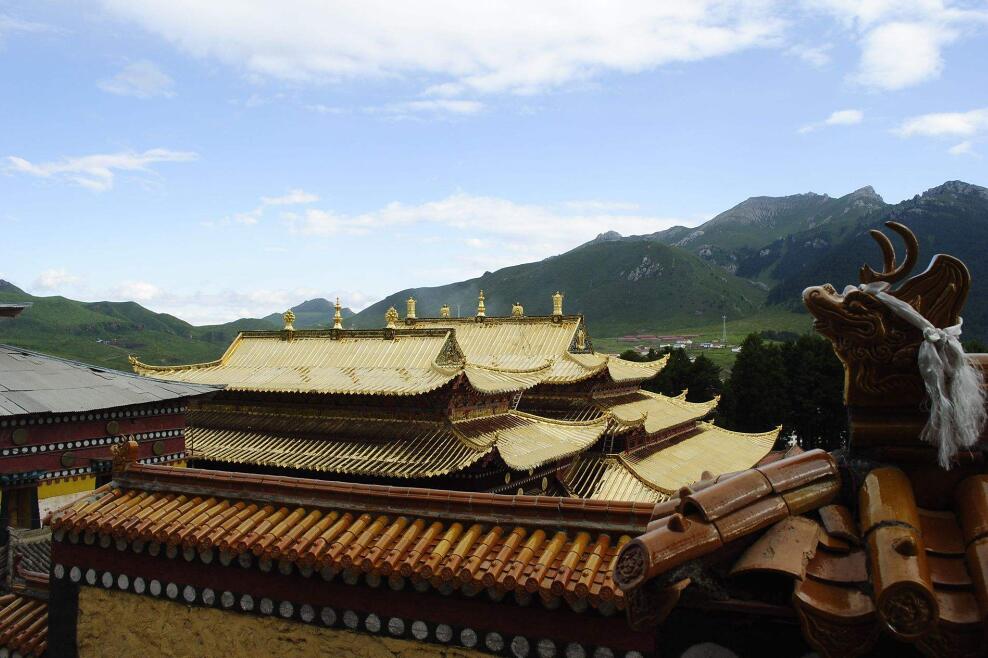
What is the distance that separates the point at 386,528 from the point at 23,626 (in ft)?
17.0

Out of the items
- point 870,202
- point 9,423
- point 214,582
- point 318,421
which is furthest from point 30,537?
point 870,202

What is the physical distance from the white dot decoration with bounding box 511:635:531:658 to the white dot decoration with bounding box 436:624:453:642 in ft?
1.76

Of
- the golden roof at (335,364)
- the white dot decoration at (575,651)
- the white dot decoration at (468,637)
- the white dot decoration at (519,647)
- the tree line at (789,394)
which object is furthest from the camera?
the tree line at (789,394)

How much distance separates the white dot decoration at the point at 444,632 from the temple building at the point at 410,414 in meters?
7.84

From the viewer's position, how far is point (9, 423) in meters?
10.6

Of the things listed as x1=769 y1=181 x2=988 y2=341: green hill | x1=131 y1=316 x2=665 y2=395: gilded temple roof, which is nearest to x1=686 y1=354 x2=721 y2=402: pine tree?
x1=131 y1=316 x2=665 y2=395: gilded temple roof

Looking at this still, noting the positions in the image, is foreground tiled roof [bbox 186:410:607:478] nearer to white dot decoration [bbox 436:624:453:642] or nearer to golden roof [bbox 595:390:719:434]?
golden roof [bbox 595:390:719:434]

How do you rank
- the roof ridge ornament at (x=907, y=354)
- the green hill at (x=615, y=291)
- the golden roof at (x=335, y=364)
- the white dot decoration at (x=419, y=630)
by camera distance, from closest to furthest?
the roof ridge ornament at (x=907, y=354) → the white dot decoration at (x=419, y=630) → the golden roof at (x=335, y=364) → the green hill at (x=615, y=291)

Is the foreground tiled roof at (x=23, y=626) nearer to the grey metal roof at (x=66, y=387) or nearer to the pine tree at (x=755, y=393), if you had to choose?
the grey metal roof at (x=66, y=387)

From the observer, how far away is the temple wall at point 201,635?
6262mm

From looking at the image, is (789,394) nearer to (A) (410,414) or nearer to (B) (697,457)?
(B) (697,457)

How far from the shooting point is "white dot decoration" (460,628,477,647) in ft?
19.3

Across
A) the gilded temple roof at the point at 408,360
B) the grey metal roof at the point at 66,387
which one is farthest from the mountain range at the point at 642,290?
the grey metal roof at the point at 66,387

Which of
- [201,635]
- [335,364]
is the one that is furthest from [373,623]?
[335,364]
